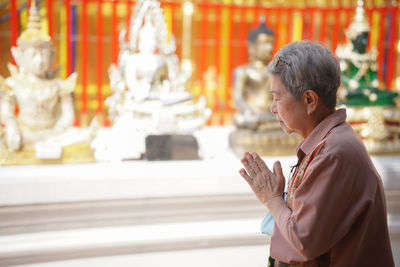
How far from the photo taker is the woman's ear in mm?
1077

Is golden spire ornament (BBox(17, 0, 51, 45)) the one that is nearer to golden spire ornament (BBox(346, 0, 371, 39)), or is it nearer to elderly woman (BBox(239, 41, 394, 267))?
elderly woman (BBox(239, 41, 394, 267))

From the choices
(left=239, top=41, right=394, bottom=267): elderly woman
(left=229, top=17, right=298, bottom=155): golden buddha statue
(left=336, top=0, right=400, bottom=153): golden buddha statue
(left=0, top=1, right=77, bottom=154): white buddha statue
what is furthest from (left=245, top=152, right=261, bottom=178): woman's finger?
(left=336, top=0, right=400, bottom=153): golden buddha statue

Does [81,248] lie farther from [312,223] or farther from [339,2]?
[339,2]

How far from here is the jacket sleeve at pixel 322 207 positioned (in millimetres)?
1001

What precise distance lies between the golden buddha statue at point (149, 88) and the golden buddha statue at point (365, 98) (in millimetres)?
962

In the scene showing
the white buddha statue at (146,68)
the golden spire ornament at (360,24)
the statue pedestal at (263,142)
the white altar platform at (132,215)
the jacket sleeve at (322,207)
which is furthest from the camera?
the golden spire ornament at (360,24)

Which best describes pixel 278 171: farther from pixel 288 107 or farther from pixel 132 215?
pixel 132 215

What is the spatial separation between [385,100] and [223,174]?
129cm

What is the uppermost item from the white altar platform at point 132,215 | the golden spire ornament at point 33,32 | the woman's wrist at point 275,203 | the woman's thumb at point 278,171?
the golden spire ornament at point 33,32

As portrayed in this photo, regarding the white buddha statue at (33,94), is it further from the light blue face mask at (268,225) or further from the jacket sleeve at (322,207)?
the jacket sleeve at (322,207)

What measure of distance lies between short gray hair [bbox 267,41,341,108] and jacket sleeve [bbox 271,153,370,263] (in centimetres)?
17

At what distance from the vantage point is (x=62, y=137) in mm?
2463

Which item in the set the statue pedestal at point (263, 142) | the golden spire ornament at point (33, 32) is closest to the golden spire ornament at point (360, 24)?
the statue pedestal at point (263, 142)

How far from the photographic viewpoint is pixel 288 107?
3.67 ft
